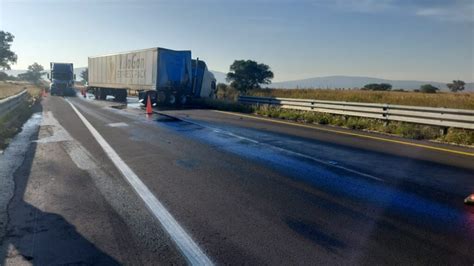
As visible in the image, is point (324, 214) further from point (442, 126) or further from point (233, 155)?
point (442, 126)

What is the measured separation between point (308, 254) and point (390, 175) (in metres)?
3.79

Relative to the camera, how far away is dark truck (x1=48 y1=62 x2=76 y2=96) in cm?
4312

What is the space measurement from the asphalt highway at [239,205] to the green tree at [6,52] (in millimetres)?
91551

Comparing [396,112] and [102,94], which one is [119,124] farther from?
[102,94]

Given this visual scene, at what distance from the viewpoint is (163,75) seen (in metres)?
25.2

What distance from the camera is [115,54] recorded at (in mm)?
31281

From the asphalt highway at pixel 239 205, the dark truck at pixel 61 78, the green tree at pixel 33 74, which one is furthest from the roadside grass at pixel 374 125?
the green tree at pixel 33 74

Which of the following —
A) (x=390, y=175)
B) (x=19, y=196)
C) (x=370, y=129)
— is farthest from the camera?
(x=370, y=129)

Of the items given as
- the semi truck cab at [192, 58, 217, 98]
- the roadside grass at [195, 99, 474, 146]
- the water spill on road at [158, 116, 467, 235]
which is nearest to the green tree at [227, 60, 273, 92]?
the semi truck cab at [192, 58, 217, 98]

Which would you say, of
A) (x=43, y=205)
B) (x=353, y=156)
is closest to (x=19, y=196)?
(x=43, y=205)

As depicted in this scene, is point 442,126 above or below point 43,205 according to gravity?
above

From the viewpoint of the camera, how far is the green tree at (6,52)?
85062mm

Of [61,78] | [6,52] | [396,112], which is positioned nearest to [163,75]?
[396,112]

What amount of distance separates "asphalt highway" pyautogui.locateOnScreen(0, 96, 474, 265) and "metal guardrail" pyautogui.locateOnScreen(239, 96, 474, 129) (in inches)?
90.6
